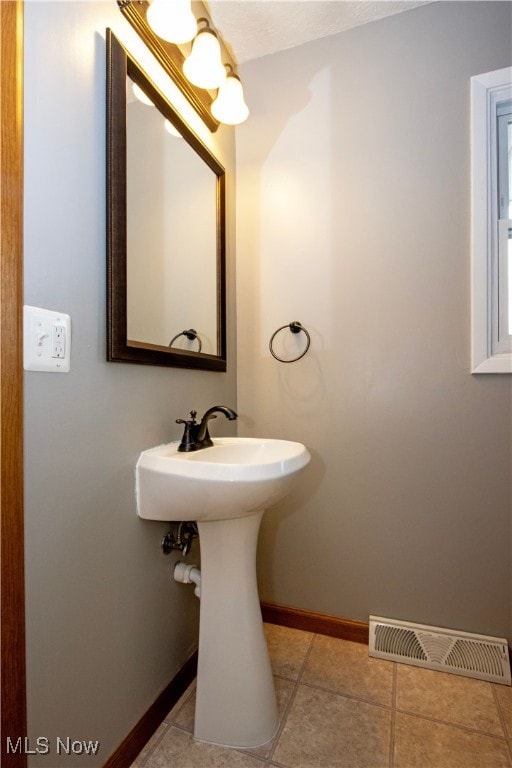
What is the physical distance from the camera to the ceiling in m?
1.34

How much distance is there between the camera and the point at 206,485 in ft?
2.76

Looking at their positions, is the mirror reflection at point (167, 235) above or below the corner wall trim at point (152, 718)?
above

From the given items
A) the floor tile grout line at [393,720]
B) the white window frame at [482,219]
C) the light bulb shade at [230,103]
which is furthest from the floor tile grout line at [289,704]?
the light bulb shade at [230,103]

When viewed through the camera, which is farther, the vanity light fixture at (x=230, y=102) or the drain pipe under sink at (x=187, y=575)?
the vanity light fixture at (x=230, y=102)

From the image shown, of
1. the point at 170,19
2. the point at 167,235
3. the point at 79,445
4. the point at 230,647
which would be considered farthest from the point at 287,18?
the point at 230,647

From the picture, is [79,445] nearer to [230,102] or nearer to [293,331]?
[293,331]

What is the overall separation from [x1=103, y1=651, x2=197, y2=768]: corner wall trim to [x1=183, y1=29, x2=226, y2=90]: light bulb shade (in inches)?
77.6

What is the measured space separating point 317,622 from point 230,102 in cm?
209

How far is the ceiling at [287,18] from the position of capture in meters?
1.34

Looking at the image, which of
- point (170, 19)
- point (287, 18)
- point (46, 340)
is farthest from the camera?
point (287, 18)

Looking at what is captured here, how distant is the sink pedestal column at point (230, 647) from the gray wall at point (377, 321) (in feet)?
1.79

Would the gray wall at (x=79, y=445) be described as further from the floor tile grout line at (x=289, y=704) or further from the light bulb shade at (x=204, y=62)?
the floor tile grout line at (x=289, y=704)

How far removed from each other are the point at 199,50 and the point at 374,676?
7.26 ft

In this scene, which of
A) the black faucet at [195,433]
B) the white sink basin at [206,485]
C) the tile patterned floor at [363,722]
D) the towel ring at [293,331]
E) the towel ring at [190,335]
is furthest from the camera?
the towel ring at [293,331]
